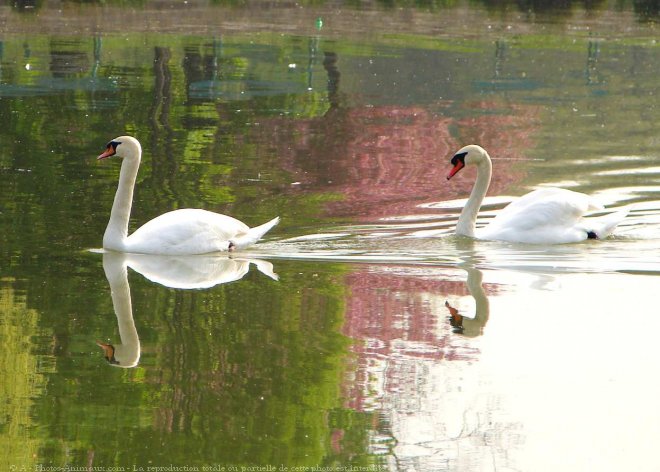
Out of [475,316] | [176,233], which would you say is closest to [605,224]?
[475,316]

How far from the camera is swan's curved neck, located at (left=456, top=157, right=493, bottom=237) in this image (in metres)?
11.2

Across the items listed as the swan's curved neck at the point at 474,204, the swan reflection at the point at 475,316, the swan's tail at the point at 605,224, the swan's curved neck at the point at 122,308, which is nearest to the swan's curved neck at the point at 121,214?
the swan's curved neck at the point at 122,308

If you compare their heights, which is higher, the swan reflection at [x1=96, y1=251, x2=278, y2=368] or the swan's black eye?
the swan's black eye

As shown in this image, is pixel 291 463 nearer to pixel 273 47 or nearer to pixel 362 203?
pixel 362 203

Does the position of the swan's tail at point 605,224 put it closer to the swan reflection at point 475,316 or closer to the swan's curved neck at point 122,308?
the swan reflection at point 475,316

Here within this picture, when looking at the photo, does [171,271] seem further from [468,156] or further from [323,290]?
[468,156]

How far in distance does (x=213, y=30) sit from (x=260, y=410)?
23.2 m

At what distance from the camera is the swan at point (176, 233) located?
32.7ft

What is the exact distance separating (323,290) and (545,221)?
265 centimetres

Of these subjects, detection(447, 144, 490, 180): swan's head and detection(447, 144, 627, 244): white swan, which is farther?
detection(447, 144, 490, 180): swan's head

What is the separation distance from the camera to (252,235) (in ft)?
34.4

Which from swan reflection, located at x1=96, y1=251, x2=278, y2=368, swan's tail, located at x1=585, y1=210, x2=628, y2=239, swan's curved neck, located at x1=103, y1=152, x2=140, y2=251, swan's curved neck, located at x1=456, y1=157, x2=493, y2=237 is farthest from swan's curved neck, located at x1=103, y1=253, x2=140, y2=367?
swan's tail, located at x1=585, y1=210, x2=628, y2=239

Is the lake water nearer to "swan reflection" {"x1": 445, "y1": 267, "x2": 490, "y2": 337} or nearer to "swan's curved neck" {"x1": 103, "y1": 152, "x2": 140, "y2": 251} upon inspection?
"swan reflection" {"x1": 445, "y1": 267, "x2": 490, "y2": 337}

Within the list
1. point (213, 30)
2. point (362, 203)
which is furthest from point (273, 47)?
point (362, 203)
